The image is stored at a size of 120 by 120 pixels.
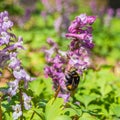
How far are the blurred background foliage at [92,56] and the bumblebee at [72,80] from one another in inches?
5.9

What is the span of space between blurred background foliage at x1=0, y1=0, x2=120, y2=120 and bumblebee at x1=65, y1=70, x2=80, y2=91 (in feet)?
0.49

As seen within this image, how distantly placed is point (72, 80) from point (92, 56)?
3.92m

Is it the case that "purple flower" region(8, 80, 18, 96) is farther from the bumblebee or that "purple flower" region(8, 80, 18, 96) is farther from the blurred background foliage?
the bumblebee

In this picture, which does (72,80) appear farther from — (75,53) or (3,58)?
(3,58)

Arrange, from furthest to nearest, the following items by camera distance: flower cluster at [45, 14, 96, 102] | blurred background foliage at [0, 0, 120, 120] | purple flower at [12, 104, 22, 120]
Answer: blurred background foliage at [0, 0, 120, 120] → flower cluster at [45, 14, 96, 102] → purple flower at [12, 104, 22, 120]

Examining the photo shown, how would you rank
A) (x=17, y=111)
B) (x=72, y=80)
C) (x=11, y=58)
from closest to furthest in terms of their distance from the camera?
1. (x=11, y=58)
2. (x=17, y=111)
3. (x=72, y=80)

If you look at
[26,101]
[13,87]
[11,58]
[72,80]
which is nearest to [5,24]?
[11,58]

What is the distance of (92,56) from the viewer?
7535mm

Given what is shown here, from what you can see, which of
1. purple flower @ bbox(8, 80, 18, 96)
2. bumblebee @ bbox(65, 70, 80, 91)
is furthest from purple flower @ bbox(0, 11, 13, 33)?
bumblebee @ bbox(65, 70, 80, 91)

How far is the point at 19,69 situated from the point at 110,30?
9835mm

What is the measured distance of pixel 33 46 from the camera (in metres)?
10.0

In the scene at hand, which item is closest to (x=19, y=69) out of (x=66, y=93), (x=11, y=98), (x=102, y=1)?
(x=11, y=98)

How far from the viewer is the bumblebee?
3.65 metres

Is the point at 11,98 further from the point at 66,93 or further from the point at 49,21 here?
the point at 49,21
